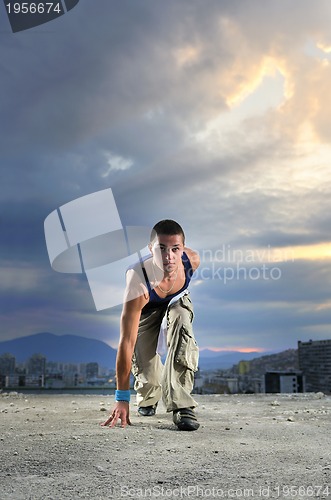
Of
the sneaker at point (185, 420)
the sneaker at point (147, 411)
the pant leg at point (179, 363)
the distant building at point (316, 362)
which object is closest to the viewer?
the sneaker at point (185, 420)

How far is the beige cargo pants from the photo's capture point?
20.5ft

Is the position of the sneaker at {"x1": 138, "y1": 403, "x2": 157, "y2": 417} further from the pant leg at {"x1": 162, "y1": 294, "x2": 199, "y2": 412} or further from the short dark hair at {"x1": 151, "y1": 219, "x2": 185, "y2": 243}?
the short dark hair at {"x1": 151, "y1": 219, "x2": 185, "y2": 243}

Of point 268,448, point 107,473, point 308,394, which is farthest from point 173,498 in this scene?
point 308,394

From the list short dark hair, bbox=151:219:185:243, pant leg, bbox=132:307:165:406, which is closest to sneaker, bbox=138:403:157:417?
pant leg, bbox=132:307:165:406

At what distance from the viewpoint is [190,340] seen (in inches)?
253

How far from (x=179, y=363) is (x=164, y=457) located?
1.70 m

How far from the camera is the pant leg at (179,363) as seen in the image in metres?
6.20

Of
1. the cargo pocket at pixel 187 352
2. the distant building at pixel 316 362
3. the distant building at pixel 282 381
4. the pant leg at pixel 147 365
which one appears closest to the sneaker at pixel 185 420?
the cargo pocket at pixel 187 352

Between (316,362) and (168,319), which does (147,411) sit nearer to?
(168,319)

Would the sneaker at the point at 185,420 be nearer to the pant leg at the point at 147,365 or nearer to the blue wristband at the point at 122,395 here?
the blue wristband at the point at 122,395

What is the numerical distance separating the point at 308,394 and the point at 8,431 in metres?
7.32

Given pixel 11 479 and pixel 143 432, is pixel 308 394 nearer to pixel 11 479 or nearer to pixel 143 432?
pixel 143 432

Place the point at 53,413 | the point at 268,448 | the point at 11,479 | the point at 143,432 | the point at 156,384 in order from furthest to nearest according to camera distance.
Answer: the point at 53,413 → the point at 156,384 → the point at 143,432 → the point at 268,448 → the point at 11,479

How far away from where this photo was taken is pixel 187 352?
20.7ft
